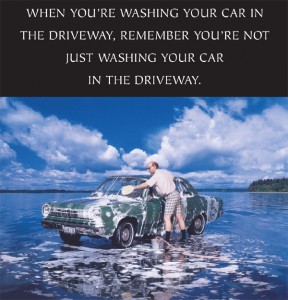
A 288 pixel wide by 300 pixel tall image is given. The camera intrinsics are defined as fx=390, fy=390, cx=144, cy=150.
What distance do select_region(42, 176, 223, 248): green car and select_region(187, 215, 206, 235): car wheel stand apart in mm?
287

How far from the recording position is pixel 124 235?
8.98 metres

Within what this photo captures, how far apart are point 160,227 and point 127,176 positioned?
162 cm

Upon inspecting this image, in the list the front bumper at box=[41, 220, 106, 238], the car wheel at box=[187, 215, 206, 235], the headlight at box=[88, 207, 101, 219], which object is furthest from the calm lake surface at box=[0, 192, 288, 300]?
the headlight at box=[88, 207, 101, 219]

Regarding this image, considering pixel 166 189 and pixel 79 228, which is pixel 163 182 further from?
pixel 79 228

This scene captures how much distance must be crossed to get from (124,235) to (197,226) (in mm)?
3257

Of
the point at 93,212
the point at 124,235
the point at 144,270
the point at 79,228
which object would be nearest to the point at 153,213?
the point at 124,235

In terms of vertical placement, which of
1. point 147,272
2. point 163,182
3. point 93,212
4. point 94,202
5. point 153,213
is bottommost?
point 147,272

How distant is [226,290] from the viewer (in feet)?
18.3

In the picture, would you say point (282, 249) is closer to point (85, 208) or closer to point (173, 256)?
point (173, 256)

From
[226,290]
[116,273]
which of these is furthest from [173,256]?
[226,290]
